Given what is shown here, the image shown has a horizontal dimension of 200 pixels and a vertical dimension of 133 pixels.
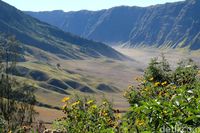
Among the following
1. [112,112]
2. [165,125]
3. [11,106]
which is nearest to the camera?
[165,125]

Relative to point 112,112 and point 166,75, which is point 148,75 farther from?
point 112,112

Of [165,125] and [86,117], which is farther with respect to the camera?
[86,117]

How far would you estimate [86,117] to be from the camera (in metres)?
11.8

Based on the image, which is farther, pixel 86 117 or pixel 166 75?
pixel 166 75

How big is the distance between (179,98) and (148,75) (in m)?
22.3

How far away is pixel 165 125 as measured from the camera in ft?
20.2

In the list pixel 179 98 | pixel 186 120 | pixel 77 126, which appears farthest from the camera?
pixel 77 126

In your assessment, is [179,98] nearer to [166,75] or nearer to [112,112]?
[112,112]

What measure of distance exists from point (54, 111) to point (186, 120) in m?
163

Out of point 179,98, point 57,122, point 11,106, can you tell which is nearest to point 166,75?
point 11,106

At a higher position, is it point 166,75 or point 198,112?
point 166,75

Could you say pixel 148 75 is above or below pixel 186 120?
above

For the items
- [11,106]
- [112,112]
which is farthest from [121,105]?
[112,112]

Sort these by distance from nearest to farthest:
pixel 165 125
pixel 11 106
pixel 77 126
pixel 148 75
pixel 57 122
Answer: pixel 165 125 → pixel 77 126 → pixel 57 122 → pixel 148 75 → pixel 11 106
